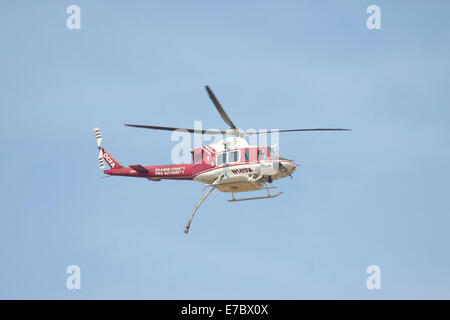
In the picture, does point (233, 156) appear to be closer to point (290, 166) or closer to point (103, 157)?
point (290, 166)

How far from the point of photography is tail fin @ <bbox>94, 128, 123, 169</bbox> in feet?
157

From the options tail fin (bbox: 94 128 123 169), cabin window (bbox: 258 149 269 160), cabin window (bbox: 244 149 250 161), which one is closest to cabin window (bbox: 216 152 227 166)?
cabin window (bbox: 244 149 250 161)

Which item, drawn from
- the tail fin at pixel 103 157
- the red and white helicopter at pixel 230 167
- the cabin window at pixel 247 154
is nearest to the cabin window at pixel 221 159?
the red and white helicopter at pixel 230 167

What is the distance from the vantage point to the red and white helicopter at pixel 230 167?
4281 centimetres

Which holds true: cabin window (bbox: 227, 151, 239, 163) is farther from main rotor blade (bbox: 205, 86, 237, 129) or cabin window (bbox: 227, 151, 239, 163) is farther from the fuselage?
main rotor blade (bbox: 205, 86, 237, 129)

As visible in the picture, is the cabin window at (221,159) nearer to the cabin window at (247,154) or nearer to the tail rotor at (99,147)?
the cabin window at (247,154)

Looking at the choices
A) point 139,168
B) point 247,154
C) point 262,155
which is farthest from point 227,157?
point 139,168

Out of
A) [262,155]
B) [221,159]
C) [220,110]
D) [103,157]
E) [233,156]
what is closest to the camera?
[220,110]

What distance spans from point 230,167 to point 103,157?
30.0 ft

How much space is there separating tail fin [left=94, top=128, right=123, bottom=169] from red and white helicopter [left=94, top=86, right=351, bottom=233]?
176cm

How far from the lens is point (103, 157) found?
1917 inches
